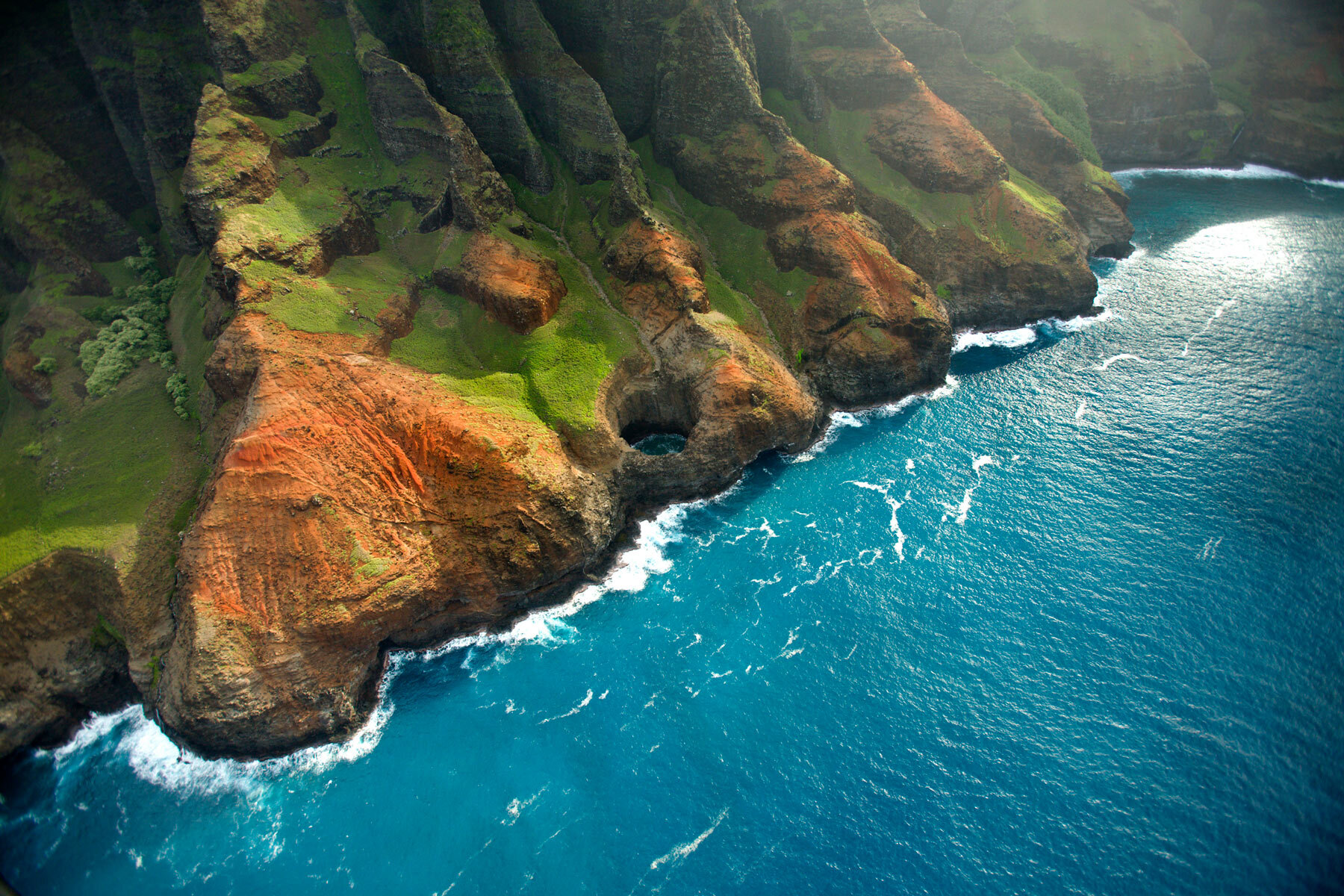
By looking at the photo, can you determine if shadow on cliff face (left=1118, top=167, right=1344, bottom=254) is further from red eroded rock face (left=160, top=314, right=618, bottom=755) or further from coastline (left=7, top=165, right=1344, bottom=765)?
red eroded rock face (left=160, top=314, right=618, bottom=755)

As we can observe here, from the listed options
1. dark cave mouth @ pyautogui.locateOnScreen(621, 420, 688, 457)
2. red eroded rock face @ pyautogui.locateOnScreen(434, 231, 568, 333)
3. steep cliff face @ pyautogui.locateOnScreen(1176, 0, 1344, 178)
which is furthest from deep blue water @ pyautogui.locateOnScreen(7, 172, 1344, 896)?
steep cliff face @ pyautogui.locateOnScreen(1176, 0, 1344, 178)

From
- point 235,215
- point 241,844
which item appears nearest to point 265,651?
point 241,844

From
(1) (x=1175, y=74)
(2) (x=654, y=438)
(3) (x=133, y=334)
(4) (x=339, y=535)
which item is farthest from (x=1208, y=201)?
(3) (x=133, y=334)

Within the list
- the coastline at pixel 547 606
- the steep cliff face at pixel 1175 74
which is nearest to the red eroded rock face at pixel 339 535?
the coastline at pixel 547 606

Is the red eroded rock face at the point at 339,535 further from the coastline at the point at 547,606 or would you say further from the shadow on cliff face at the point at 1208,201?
the shadow on cliff face at the point at 1208,201

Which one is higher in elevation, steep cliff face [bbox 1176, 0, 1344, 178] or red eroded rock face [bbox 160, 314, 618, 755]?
steep cliff face [bbox 1176, 0, 1344, 178]

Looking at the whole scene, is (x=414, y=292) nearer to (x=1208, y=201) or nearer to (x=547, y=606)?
(x=547, y=606)

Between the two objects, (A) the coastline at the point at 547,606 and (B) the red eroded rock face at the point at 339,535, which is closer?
(B) the red eroded rock face at the point at 339,535
